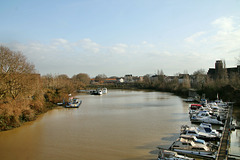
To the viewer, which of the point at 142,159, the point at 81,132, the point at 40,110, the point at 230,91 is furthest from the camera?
the point at 230,91

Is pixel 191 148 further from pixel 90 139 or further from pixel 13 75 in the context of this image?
pixel 13 75

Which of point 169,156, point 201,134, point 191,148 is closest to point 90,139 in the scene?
point 169,156

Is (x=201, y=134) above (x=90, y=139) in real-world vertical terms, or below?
above

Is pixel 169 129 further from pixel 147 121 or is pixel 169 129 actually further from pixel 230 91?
pixel 230 91

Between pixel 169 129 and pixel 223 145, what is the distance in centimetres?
464

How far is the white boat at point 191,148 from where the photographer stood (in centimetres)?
1009

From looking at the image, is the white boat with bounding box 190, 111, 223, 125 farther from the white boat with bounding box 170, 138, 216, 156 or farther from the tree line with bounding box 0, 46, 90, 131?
the tree line with bounding box 0, 46, 90, 131

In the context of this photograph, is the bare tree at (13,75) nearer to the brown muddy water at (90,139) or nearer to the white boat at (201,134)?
the brown muddy water at (90,139)

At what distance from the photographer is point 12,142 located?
13.1 m

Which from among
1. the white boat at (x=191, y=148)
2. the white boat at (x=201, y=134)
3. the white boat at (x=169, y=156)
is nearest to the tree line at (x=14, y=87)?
the white boat at (x=169, y=156)

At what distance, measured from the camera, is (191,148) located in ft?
34.9

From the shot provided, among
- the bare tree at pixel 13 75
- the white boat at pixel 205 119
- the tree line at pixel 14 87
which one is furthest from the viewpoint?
the bare tree at pixel 13 75

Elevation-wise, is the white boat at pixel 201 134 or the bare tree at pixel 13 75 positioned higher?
the bare tree at pixel 13 75

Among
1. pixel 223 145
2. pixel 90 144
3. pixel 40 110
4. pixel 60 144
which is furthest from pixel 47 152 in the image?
pixel 40 110
